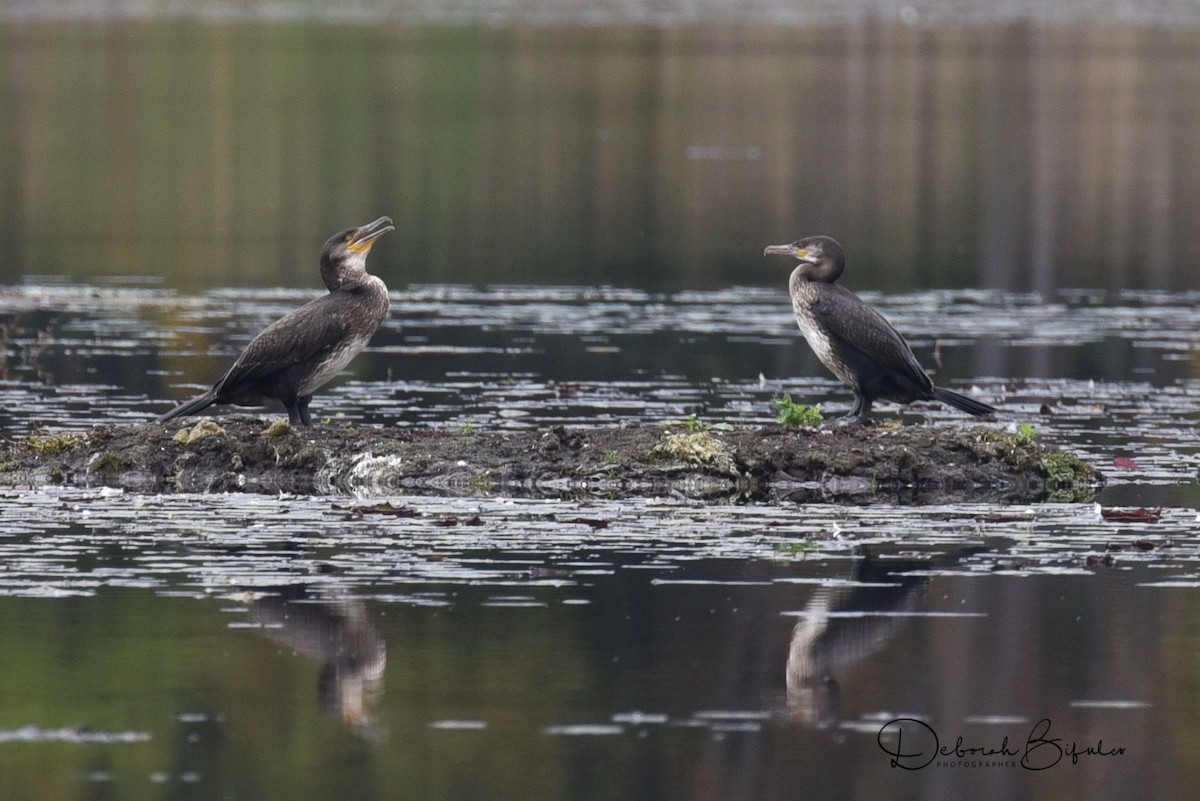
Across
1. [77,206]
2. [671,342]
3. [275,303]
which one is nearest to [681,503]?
[671,342]

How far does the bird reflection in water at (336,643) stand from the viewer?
10.5 meters

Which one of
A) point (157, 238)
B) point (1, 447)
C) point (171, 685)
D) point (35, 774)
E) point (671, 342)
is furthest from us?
point (157, 238)

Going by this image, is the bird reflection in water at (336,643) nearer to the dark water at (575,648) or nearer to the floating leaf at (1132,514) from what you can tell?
the dark water at (575,648)

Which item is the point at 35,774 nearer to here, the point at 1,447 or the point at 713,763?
the point at 713,763

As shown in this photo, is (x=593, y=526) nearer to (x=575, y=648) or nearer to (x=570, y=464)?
(x=570, y=464)

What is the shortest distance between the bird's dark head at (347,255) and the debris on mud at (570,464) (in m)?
1.05

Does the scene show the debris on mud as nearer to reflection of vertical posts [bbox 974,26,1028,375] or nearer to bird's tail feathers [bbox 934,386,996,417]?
bird's tail feathers [bbox 934,386,996,417]

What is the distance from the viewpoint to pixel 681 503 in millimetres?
14852

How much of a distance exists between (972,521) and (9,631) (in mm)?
5350

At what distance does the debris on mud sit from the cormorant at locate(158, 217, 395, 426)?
34 cm

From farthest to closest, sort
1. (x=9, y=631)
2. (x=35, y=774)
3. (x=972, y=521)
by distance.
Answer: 1. (x=972, y=521)
2. (x=9, y=631)
3. (x=35, y=774)

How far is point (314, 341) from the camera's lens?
15.9 metres

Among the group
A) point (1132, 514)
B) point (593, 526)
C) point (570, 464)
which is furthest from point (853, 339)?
point (593, 526)

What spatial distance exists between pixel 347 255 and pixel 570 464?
204cm
